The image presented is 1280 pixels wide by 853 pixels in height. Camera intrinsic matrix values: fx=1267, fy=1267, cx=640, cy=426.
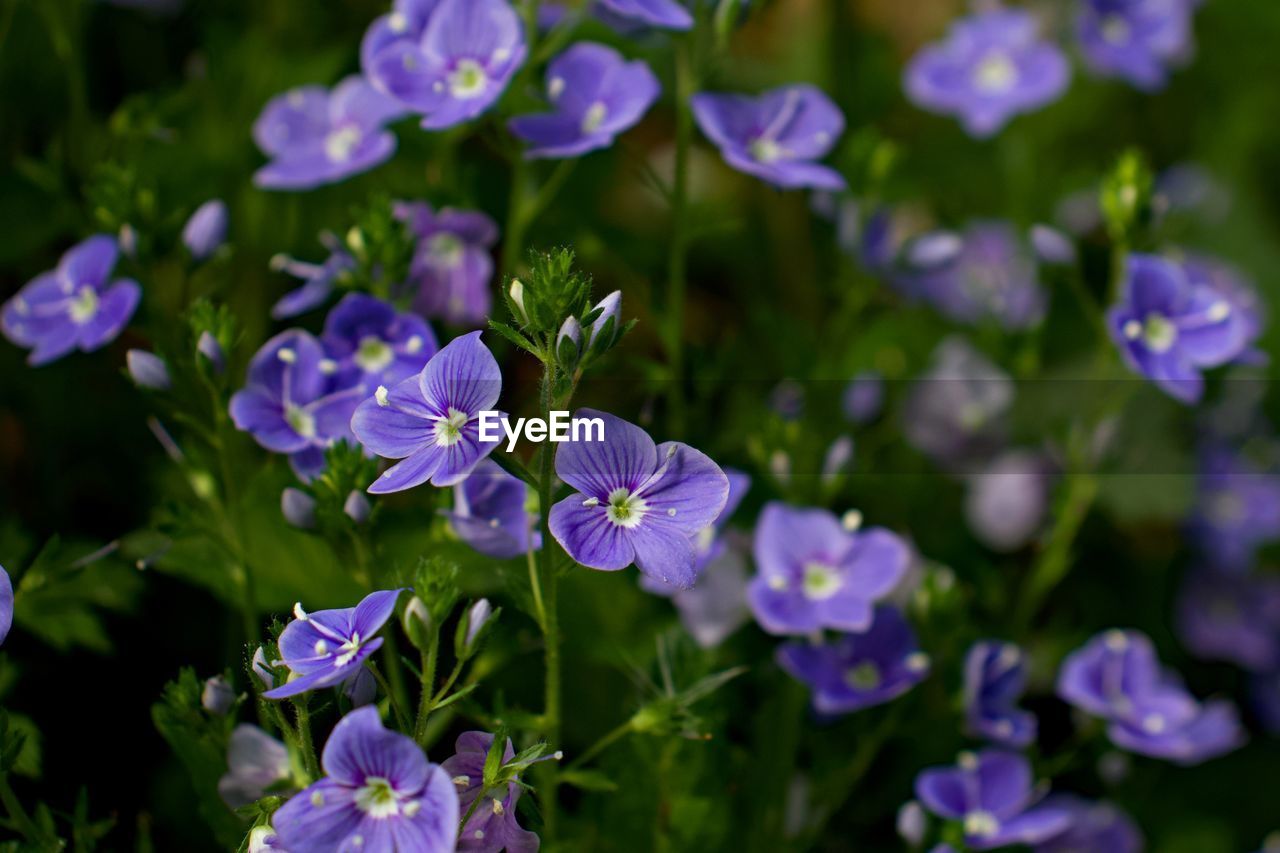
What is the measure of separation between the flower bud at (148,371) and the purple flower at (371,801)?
603 millimetres

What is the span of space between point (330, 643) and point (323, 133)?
1.05 metres

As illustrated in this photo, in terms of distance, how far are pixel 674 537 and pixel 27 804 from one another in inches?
42.2

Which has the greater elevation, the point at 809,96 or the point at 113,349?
the point at 809,96

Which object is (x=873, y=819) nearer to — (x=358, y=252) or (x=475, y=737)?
(x=475, y=737)

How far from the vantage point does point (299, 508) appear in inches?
51.9

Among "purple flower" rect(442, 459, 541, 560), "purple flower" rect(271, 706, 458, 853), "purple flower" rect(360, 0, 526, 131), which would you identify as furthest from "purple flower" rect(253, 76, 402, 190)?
"purple flower" rect(271, 706, 458, 853)

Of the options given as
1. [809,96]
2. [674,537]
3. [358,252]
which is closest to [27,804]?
[358,252]

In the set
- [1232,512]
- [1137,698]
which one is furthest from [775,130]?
[1232,512]

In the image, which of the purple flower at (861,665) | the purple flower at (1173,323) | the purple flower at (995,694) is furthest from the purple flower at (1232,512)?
the purple flower at (861,665)

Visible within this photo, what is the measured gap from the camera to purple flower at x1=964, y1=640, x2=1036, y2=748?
5.22 ft

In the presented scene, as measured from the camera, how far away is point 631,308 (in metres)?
2.85

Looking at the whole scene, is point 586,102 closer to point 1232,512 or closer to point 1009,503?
point 1009,503

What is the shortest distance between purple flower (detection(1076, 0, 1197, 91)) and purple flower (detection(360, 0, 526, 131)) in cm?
133

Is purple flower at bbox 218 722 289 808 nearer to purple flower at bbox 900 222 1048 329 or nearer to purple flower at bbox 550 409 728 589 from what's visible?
purple flower at bbox 550 409 728 589
